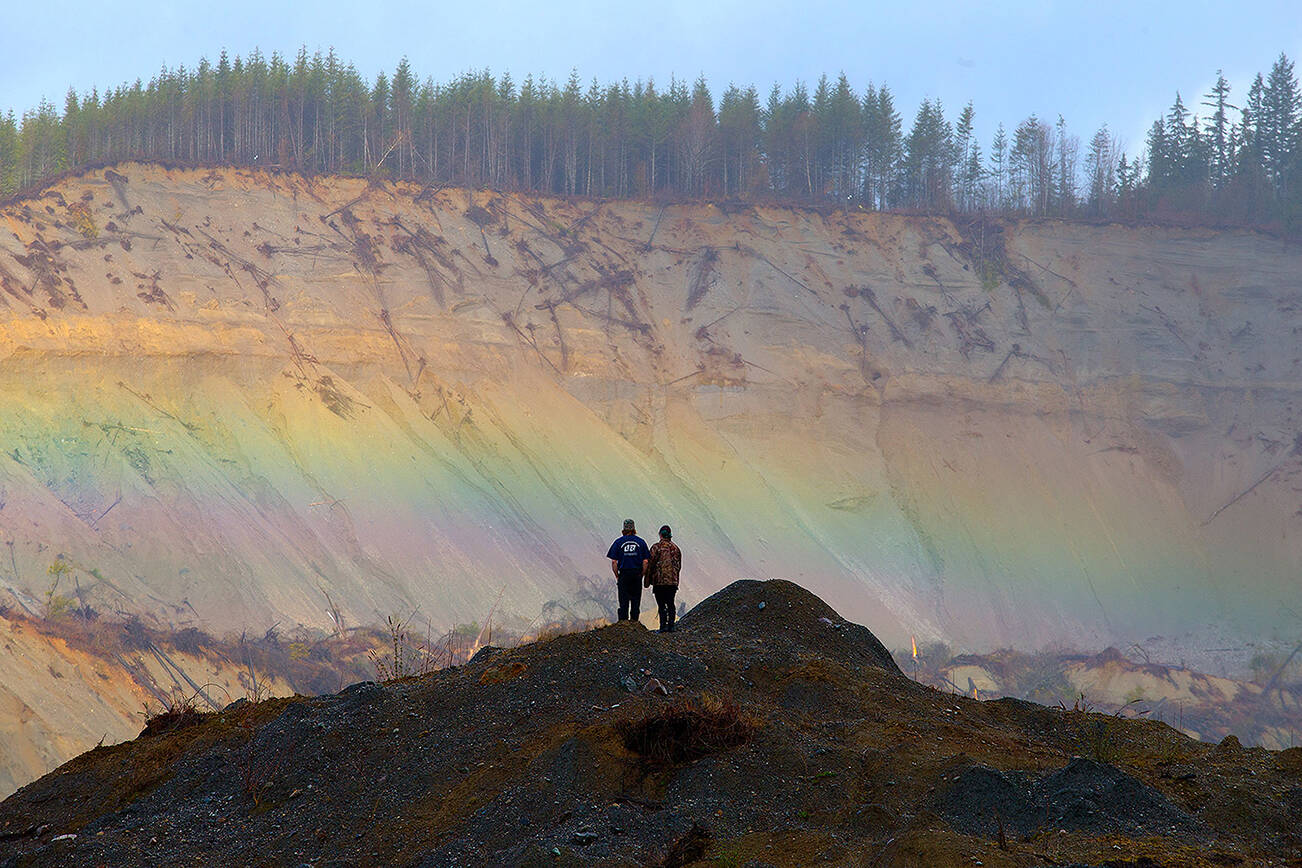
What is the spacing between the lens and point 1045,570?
33.3 meters

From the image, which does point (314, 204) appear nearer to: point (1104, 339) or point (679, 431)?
point (679, 431)

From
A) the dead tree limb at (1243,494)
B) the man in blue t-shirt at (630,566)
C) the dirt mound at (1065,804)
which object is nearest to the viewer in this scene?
the dirt mound at (1065,804)

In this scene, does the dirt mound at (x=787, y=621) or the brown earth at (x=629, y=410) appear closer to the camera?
the dirt mound at (x=787, y=621)

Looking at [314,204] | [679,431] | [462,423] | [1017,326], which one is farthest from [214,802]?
[1017,326]

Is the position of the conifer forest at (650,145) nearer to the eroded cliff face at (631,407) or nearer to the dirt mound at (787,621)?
the eroded cliff face at (631,407)

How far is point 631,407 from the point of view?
3503cm

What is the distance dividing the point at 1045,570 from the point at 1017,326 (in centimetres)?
1096

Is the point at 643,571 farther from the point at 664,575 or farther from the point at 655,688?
the point at 655,688

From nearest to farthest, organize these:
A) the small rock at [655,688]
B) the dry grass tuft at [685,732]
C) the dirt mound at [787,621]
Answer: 1. the dry grass tuft at [685,732]
2. the small rock at [655,688]
3. the dirt mound at [787,621]

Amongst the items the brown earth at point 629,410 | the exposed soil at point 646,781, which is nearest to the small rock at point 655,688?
the exposed soil at point 646,781

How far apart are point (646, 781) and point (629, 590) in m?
3.73

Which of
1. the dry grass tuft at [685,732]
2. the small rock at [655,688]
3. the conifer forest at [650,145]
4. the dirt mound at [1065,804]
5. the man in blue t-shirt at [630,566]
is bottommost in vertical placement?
the dirt mound at [1065,804]

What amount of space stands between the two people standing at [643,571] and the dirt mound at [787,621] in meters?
0.38

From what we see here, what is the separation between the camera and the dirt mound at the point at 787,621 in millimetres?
11164
